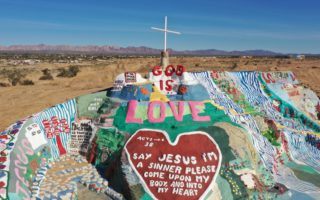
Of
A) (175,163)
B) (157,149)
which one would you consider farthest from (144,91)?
(175,163)

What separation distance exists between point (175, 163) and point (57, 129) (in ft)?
16.8

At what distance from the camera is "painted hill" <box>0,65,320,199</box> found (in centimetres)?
996

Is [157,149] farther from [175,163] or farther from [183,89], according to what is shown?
[183,89]

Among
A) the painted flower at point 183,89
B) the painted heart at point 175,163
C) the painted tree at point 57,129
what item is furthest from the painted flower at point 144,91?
the painted tree at point 57,129

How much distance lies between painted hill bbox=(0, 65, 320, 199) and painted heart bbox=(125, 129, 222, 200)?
0.03m

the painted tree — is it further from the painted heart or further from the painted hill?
the painted heart

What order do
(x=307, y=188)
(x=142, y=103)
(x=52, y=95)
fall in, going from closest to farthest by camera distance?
(x=307, y=188), (x=142, y=103), (x=52, y=95)

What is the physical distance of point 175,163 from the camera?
10.1 meters

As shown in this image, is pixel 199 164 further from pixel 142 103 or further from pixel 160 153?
pixel 142 103

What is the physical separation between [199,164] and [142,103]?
11.7 ft

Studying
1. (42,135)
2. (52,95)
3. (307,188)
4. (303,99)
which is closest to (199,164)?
(307,188)

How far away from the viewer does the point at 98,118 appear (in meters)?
12.9

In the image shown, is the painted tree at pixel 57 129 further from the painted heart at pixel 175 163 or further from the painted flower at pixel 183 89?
the painted flower at pixel 183 89

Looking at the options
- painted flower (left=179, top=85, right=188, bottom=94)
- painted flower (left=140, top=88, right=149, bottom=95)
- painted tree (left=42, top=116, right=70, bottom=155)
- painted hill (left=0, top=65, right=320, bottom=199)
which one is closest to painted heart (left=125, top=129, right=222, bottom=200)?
painted hill (left=0, top=65, right=320, bottom=199)
